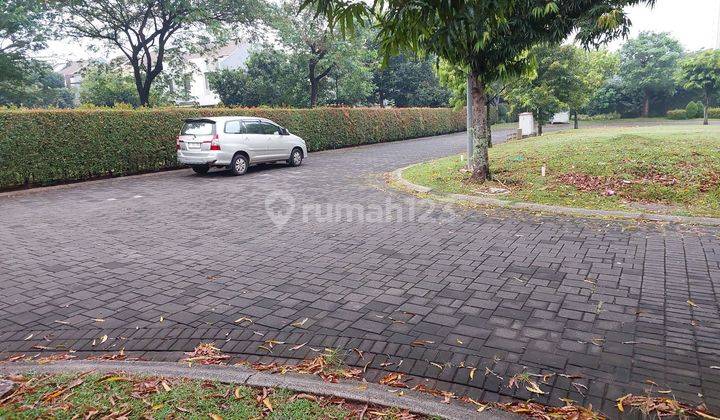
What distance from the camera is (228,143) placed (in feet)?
45.6

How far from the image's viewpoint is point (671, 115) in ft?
149

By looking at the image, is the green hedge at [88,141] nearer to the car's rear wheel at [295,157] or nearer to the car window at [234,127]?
the car window at [234,127]

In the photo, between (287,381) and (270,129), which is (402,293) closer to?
(287,381)

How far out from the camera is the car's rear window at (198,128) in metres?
13.7

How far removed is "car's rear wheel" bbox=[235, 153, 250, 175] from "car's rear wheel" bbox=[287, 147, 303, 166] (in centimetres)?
203

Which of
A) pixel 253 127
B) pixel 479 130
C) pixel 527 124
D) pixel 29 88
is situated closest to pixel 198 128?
pixel 253 127

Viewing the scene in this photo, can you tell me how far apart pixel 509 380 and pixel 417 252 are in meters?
3.01

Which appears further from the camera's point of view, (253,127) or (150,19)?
(150,19)

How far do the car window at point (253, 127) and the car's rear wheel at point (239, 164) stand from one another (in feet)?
2.74

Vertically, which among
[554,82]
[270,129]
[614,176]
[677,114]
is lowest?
[614,176]

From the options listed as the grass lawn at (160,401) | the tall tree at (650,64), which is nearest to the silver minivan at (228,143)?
the grass lawn at (160,401)

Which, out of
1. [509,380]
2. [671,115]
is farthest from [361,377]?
[671,115]

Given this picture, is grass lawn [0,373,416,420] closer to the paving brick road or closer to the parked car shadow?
the paving brick road

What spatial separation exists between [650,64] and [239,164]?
156 feet
